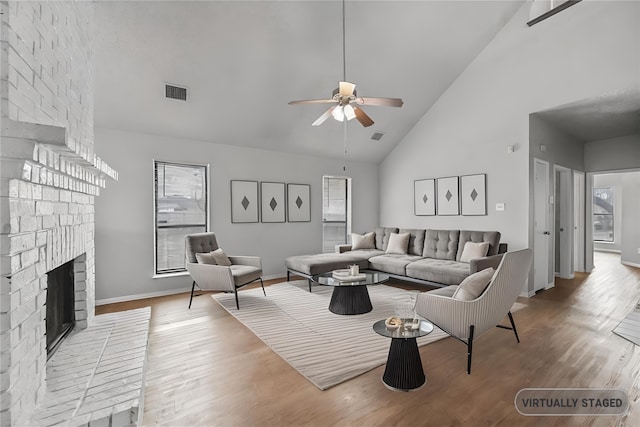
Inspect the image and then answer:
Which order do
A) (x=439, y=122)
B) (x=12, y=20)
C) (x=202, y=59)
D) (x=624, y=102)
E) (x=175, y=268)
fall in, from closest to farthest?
1. (x=12, y=20)
2. (x=202, y=59)
3. (x=624, y=102)
4. (x=175, y=268)
5. (x=439, y=122)

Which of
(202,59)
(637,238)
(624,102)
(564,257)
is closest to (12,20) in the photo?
(202,59)

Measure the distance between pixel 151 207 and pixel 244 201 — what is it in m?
1.46

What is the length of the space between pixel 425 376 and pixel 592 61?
4.41 m

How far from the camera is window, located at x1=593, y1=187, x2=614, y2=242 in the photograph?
897 centimetres

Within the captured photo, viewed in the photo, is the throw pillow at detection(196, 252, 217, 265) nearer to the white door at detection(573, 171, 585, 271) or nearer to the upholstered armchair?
the upholstered armchair

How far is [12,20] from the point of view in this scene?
141 cm

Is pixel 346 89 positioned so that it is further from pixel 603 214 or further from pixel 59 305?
pixel 603 214

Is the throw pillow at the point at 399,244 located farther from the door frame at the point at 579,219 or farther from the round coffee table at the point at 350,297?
the door frame at the point at 579,219

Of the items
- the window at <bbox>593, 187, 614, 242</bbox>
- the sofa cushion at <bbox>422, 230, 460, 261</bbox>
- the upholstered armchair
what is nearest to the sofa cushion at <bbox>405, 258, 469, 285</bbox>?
the sofa cushion at <bbox>422, 230, 460, 261</bbox>

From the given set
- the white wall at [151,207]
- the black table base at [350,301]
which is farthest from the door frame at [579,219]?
the black table base at [350,301]

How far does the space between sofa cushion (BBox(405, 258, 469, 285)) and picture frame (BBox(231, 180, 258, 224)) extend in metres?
2.82

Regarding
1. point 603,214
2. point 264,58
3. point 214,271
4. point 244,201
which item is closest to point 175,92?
point 264,58

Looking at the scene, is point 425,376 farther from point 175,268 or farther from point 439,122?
point 439,122

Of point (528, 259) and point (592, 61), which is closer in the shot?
point (528, 259)
